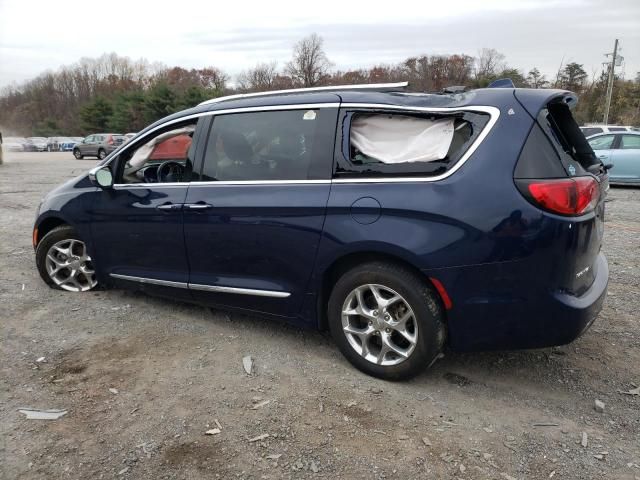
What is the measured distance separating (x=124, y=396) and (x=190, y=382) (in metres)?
0.39

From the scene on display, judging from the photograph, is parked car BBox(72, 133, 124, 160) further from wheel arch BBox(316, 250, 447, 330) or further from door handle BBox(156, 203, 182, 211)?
wheel arch BBox(316, 250, 447, 330)

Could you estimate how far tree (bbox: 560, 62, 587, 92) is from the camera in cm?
5034

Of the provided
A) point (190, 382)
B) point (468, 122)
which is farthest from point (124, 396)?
point (468, 122)

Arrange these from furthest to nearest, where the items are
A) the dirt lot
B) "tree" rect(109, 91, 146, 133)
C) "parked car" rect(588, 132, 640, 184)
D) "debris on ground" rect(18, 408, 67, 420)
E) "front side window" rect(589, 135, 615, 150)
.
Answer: "tree" rect(109, 91, 146, 133) < "front side window" rect(589, 135, 615, 150) < "parked car" rect(588, 132, 640, 184) < "debris on ground" rect(18, 408, 67, 420) < the dirt lot

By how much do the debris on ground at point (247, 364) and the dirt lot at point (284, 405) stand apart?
0.07m

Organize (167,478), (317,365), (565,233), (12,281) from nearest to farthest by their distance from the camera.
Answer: (167,478)
(565,233)
(317,365)
(12,281)

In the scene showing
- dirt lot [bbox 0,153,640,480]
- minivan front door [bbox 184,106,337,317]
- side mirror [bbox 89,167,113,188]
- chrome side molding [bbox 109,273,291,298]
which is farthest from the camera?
side mirror [bbox 89,167,113,188]

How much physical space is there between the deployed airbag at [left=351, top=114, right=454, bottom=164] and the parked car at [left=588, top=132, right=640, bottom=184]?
468 inches

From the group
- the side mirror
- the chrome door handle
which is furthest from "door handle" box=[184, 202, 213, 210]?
the side mirror

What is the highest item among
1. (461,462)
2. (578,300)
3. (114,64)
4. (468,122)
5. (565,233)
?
(114,64)

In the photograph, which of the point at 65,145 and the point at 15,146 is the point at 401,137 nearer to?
the point at 65,145

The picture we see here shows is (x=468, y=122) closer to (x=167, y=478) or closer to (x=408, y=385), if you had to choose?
(x=408, y=385)

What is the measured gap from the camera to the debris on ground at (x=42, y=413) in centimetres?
292

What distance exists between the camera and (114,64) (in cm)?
9700
